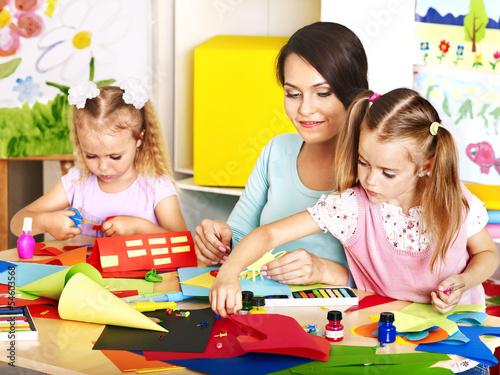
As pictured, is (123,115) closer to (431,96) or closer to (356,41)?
(356,41)

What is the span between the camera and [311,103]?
1.35 meters

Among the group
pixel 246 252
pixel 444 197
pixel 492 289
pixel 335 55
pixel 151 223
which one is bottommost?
pixel 492 289

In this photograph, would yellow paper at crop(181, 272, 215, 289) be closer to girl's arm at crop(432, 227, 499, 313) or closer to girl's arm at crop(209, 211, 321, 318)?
girl's arm at crop(209, 211, 321, 318)

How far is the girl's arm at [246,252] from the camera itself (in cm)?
102

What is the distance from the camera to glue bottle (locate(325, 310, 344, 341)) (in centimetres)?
94

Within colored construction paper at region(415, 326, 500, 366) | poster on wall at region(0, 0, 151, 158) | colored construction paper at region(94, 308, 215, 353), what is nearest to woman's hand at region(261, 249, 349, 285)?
colored construction paper at region(94, 308, 215, 353)

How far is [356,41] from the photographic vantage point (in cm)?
138

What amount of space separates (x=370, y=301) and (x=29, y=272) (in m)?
0.66

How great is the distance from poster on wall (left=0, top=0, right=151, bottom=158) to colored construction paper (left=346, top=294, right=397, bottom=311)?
5.35ft

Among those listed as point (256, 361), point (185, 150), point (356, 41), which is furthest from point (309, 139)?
point (185, 150)

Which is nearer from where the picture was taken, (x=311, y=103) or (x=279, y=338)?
(x=279, y=338)

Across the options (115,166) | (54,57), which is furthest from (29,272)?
(54,57)

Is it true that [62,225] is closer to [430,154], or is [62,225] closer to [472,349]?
[430,154]

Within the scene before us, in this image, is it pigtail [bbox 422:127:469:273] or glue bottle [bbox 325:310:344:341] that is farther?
pigtail [bbox 422:127:469:273]
